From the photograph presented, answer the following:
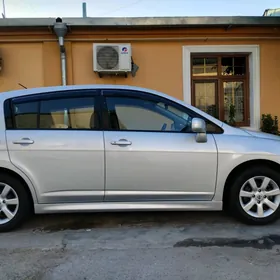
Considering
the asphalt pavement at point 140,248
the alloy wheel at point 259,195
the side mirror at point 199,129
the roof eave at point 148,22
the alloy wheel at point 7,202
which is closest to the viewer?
the asphalt pavement at point 140,248

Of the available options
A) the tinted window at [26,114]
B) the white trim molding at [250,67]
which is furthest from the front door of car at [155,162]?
the white trim molding at [250,67]

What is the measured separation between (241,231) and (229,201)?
1.21 ft

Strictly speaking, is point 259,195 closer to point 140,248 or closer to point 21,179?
point 140,248

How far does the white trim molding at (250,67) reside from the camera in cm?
791

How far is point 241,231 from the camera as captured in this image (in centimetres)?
402

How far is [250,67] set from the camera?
813 centimetres

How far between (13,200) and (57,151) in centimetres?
78

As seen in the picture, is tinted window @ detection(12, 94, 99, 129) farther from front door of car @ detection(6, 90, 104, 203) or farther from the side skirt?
the side skirt

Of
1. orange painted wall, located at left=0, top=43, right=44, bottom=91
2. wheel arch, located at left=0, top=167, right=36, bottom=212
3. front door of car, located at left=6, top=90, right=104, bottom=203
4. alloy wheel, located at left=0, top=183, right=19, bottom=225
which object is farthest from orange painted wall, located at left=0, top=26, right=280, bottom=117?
alloy wheel, located at left=0, top=183, right=19, bottom=225

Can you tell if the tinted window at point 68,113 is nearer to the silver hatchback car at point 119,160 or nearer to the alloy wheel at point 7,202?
the silver hatchback car at point 119,160

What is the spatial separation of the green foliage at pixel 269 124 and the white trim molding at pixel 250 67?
0.17 meters

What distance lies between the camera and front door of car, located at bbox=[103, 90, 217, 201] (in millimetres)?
3967

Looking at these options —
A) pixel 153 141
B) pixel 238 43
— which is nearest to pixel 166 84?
pixel 238 43

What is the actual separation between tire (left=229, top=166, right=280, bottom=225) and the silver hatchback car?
0.5 inches
